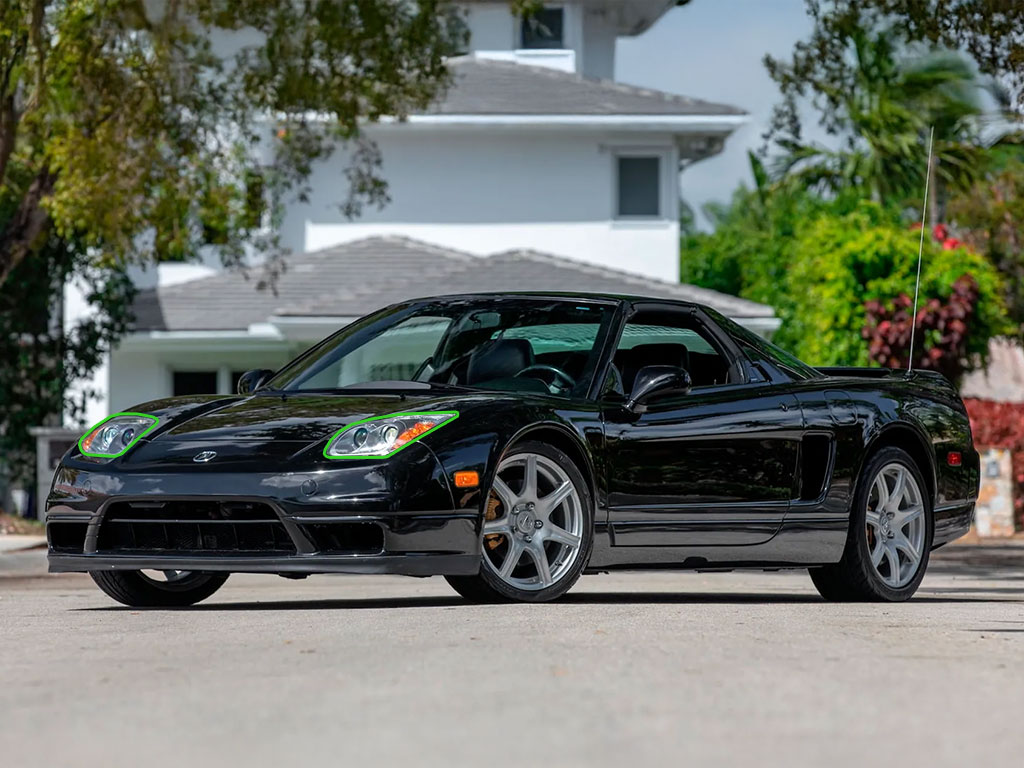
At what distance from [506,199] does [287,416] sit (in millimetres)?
23190

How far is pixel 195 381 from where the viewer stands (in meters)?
30.2

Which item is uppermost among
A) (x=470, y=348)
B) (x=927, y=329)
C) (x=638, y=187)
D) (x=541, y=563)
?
(x=638, y=187)

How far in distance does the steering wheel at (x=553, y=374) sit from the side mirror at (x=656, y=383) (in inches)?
11.1

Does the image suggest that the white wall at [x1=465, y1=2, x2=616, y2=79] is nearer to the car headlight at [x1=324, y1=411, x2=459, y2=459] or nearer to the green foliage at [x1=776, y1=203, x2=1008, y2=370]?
the green foliage at [x1=776, y1=203, x2=1008, y2=370]

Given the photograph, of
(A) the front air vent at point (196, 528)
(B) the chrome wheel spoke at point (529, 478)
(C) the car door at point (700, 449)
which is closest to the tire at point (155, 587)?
(A) the front air vent at point (196, 528)

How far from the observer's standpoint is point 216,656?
6.48 m

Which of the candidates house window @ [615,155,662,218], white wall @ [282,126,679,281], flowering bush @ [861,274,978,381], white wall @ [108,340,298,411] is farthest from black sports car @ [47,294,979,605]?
house window @ [615,155,662,218]

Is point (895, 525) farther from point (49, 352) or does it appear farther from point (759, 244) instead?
point (759, 244)

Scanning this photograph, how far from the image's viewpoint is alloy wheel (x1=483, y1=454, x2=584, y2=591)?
27.7 ft

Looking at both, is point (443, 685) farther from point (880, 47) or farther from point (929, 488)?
point (880, 47)

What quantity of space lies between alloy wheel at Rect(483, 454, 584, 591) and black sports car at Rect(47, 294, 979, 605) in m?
0.01

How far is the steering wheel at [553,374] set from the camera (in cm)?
902

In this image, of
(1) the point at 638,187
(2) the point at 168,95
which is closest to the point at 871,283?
(1) the point at 638,187

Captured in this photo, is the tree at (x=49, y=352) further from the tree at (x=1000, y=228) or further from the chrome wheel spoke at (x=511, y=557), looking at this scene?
the chrome wheel spoke at (x=511, y=557)
